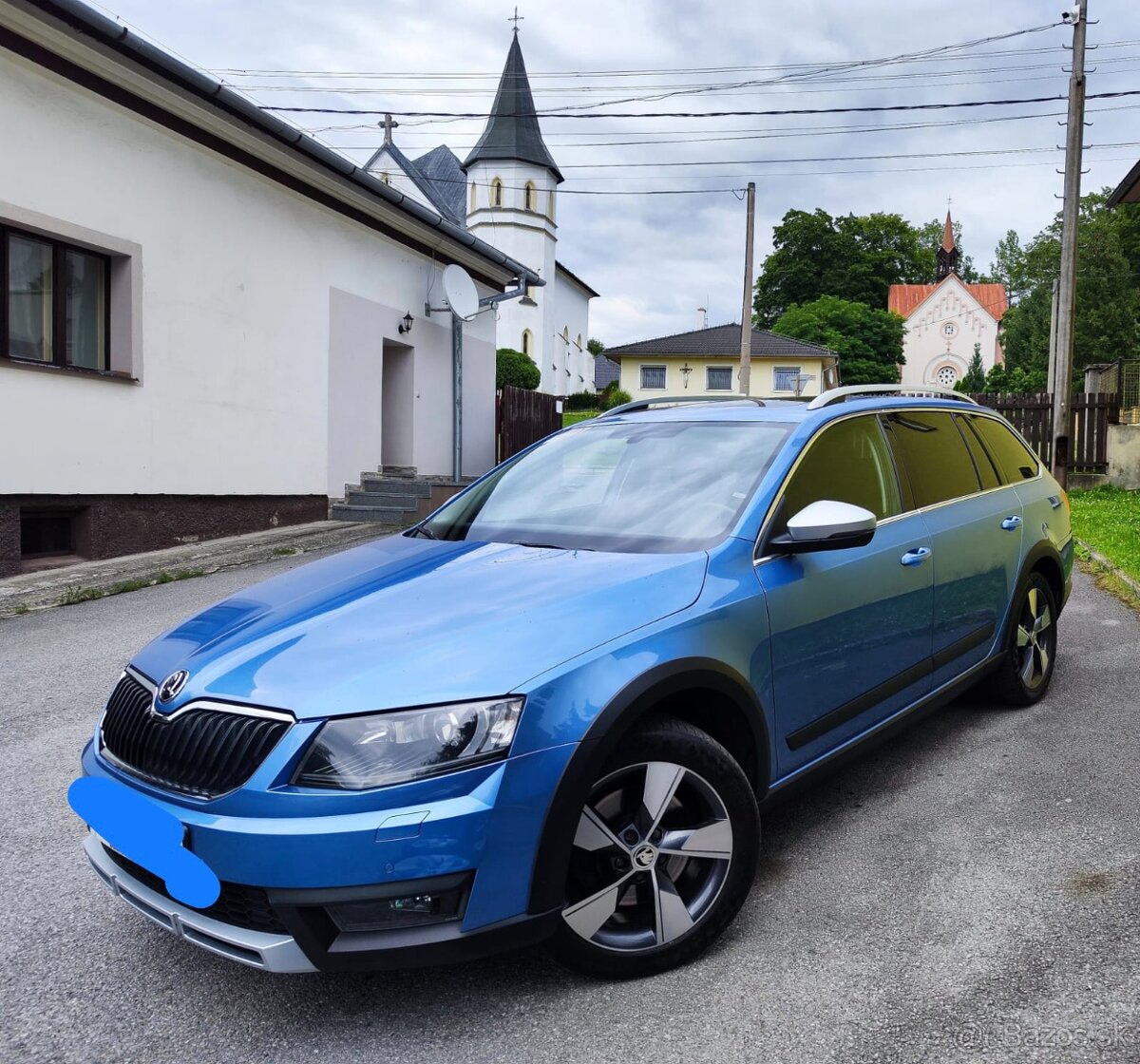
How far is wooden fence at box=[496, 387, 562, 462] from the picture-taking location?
1816 centimetres

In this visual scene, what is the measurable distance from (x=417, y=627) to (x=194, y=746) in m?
0.57

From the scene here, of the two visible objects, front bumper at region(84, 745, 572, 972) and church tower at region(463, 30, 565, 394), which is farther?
church tower at region(463, 30, 565, 394)

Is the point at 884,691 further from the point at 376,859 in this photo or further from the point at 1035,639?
the point at 376,859

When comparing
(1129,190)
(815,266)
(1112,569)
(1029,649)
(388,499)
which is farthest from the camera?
(815,266)

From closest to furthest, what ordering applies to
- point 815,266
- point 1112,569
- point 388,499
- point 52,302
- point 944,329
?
1. point 1112,569
2. point 52,302
3. point 388,499
4. point 815,266
5. point 944,329

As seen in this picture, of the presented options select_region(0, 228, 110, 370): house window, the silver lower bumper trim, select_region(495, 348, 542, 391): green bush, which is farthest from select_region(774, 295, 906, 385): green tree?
the silver lower bumper trim

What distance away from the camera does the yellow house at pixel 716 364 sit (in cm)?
5725

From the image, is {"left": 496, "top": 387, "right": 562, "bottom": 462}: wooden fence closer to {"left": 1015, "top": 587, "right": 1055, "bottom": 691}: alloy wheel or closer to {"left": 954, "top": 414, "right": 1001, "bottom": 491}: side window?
{"left": 1015, "top": 587, "right": 1055, "bottom": 691}: alloy wheel

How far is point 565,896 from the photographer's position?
7.23 ft

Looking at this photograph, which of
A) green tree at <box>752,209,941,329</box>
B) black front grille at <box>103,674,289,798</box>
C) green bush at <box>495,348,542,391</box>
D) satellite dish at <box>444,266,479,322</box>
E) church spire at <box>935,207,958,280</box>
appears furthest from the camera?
church spire at <box>935,207,958,280</box>

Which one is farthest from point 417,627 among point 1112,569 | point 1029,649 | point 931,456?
point 1112,569

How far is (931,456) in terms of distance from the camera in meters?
3.99

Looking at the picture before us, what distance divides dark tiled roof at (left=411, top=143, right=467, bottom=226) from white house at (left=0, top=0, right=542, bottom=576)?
3815 cm

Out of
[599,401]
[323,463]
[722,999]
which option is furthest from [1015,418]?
[599,401]
